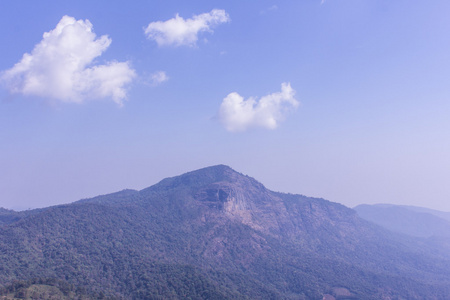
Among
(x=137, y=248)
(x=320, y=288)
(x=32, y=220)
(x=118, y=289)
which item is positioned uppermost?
(x=32, y=220)

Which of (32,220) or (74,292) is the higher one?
(32,220)

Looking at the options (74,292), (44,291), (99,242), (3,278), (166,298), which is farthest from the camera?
(99,242)

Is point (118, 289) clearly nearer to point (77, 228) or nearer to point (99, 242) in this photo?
point (99, 242)

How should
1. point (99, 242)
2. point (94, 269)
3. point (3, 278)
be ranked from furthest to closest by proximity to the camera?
point (99, 242)
point (94, 269)
point (3, 278)

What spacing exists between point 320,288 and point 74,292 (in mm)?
129536

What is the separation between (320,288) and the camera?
19412cm

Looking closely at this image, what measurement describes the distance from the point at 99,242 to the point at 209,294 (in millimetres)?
73234

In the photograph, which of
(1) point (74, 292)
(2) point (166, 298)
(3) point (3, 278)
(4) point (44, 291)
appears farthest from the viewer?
(2) point (166, 298)

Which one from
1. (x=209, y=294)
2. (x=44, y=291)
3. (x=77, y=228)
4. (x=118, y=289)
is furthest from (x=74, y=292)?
(x=77, y=228)

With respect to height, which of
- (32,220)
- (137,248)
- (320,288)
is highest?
(32,220)

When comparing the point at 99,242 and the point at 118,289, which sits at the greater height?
the point at 99,242

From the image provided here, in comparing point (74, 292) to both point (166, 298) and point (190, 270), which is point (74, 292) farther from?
point (190, 270)

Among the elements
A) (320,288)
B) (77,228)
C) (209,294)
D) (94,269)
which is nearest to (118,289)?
(94,269)

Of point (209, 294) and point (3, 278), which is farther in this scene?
point (209, 294)
